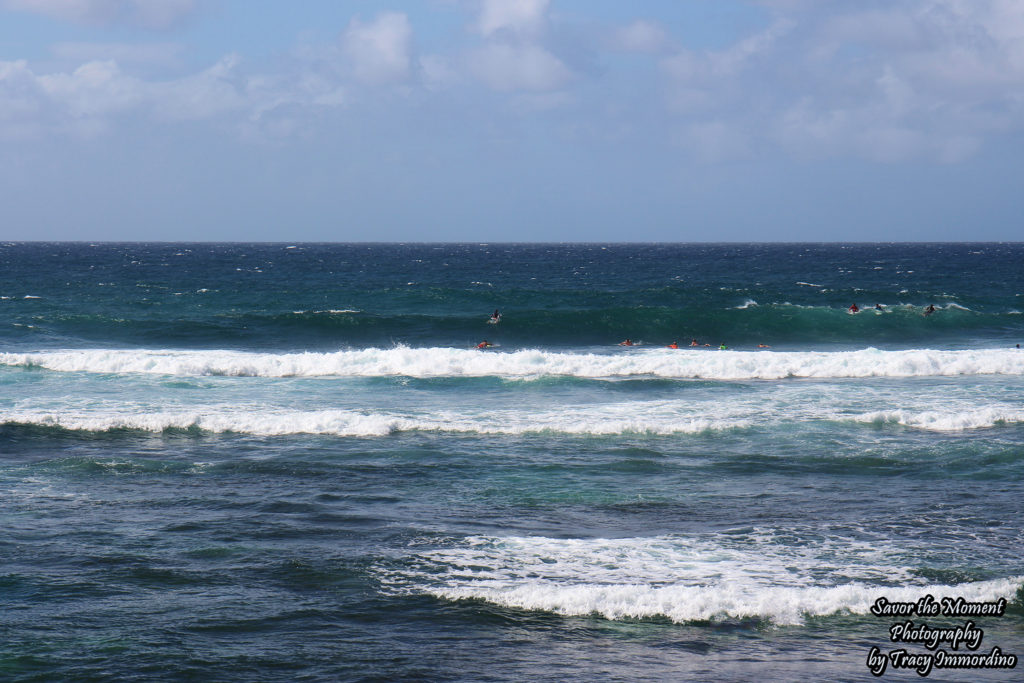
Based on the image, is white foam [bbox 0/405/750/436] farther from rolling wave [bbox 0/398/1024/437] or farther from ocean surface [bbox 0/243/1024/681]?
ocean surface [bbox 0/243/1024/681]

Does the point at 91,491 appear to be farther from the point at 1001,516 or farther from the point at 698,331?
the point at 698,331

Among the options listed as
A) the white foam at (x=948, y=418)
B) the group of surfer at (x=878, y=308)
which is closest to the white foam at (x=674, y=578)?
the white foam at (x=948, y=418)

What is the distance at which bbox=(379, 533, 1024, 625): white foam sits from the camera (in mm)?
11703

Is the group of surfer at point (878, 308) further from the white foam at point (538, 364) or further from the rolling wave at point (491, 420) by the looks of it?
the rolling wave at point (491, 420)

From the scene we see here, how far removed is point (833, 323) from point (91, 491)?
37.8m

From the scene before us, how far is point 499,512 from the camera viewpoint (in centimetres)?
1593

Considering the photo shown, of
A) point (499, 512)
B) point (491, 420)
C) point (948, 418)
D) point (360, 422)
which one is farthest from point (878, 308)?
point (499, 512)

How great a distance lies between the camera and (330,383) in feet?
99.7

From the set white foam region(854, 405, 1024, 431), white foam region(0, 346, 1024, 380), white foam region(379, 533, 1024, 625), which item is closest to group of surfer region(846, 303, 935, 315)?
white foam region(0, 346, 1024, 380)

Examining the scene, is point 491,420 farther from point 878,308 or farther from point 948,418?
point 878,308

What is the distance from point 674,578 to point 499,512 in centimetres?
411

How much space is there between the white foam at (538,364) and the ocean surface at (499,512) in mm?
126

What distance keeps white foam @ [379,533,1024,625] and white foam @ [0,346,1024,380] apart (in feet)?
57.8

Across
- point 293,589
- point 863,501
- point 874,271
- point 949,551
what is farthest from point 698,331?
point 874,271
